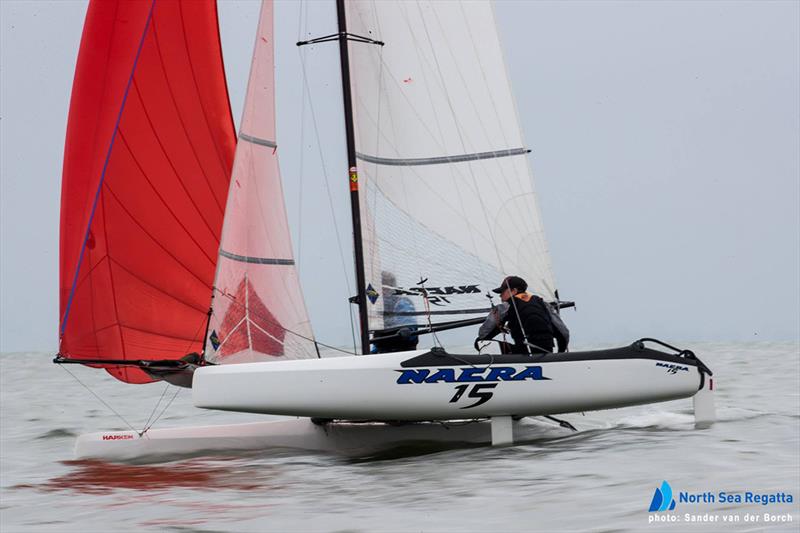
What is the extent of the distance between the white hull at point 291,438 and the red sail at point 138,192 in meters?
0.92

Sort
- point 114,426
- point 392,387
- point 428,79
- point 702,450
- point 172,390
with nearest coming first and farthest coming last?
point 702,450, point 392,387, point 428,79, point 114,426, point 172,390

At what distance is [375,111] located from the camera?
10.9 m

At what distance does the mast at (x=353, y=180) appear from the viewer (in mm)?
10555

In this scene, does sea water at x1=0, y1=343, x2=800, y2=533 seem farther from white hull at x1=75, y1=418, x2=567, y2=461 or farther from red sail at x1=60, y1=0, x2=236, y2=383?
red sail at x1=60, y1=0, x2=236, y2=383

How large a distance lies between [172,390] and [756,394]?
14.1 m

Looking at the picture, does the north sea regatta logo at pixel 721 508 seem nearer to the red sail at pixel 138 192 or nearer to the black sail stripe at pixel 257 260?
the black sail stripe at pixel 257 260

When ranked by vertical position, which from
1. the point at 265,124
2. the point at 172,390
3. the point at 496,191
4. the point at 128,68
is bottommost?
the point at 172,390

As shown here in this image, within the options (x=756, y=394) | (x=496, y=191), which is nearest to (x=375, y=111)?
(x=496, y=191)

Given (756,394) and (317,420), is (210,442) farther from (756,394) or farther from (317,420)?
(756,394)

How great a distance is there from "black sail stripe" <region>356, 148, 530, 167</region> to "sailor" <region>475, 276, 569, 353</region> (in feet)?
5.26

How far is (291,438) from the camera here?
1070cm

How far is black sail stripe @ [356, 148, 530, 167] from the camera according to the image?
10883 millimetres

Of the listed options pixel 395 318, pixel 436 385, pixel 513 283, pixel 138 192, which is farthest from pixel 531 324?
pixel 138 192

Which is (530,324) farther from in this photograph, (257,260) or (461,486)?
(461,486)
